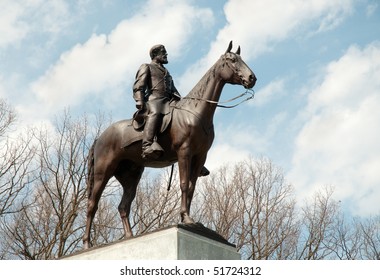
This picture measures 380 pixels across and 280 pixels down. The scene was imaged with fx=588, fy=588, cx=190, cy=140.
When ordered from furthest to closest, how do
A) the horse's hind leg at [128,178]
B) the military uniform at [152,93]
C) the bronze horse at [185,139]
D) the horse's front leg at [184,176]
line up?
the horse's hind leg at [128,178]
the military uniform at [152,93]
the bronze horse at [185,139]
the horse's front leg at [184,176]

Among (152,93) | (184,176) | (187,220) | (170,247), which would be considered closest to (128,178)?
(152,93)

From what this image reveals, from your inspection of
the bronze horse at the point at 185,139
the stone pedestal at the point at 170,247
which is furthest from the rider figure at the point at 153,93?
the stone pedestal at the point at 170,247

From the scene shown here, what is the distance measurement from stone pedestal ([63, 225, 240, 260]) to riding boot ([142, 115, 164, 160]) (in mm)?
1363

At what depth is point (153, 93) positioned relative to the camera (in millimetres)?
10656

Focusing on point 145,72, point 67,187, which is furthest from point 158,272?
point 67,187

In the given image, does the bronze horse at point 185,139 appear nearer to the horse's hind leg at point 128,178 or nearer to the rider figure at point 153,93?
the horse's hind leg at point 128,178

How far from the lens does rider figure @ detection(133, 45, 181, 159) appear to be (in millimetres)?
9938

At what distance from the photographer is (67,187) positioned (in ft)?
81.2

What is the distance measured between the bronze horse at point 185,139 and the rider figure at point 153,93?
287mm

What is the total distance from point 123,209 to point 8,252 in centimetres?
1454

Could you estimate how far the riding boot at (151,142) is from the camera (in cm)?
981

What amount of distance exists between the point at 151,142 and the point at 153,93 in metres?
1.14

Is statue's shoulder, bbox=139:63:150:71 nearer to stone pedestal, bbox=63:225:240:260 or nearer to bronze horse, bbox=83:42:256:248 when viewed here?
bronze horse, bbox=83:42:256:248

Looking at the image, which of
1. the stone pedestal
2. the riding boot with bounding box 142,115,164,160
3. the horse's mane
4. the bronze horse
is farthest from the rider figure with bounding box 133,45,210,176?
the stone pedestal
